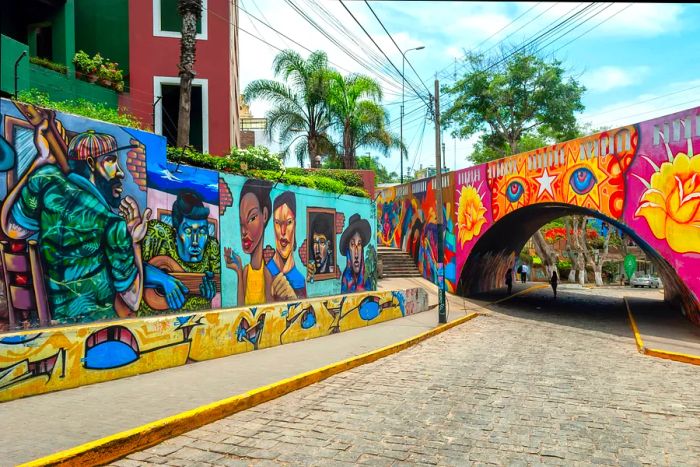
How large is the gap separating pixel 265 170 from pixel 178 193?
3.56 metres

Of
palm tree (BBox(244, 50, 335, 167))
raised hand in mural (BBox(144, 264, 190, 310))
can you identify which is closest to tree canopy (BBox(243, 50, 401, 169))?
palm tree (BBox(244, 50, 335, 167))

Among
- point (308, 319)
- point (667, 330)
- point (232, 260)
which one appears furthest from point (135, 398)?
point (667, 330)

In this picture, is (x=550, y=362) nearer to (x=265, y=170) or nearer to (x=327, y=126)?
(x=265, y=170)

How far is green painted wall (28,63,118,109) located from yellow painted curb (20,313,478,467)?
10229mm

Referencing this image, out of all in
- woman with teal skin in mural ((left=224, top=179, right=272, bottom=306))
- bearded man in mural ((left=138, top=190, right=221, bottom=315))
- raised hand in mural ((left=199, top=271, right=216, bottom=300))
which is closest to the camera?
bearded man in mural ((left=138, top=190, right=221, bottom=315))

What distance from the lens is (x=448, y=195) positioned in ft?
85.2

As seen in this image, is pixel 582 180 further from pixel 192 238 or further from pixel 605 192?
pixel 192 238

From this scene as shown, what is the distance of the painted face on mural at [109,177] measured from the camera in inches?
344

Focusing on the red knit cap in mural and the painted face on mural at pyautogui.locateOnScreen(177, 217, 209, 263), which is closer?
the red knit cap in mural

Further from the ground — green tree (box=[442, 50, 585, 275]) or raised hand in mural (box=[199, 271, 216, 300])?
green tree (box=[442, 50, 585, 275])

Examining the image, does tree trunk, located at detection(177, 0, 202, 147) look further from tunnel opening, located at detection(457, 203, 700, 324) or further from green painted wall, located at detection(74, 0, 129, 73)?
tunnel opening, located at detection(457, 203, 700, 324)

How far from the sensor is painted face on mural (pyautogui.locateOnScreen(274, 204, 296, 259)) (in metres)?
13.6

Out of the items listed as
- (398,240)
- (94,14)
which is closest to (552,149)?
(398,240)

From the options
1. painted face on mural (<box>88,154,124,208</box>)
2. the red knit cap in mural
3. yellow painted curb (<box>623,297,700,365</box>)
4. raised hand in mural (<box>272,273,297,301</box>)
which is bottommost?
yellow painted curb (<box>623,297,700,365</box>)
